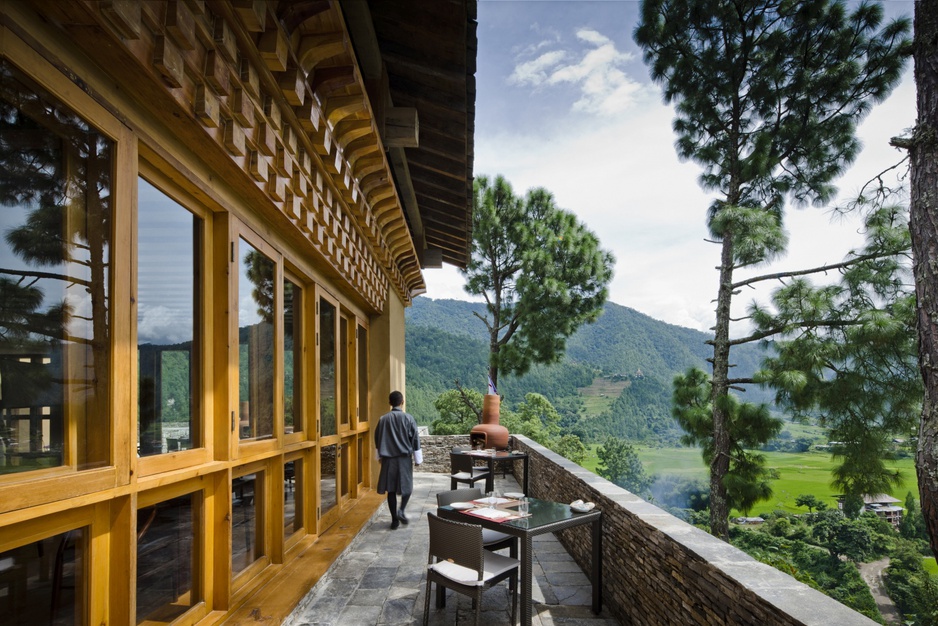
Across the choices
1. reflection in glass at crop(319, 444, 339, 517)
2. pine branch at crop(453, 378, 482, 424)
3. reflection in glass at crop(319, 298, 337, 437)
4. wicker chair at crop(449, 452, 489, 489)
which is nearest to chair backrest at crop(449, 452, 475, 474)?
wicker chair at crop(449, 452, 489, 489)

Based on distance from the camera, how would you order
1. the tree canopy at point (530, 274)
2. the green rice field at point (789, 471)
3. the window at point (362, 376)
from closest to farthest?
the window at point (362, 376) < the green rice field at point (789, 471) < the tree canopy at point (530, 274)

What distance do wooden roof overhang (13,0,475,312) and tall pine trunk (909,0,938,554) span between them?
5101 millimetres

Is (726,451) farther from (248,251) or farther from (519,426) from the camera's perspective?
(248,251)

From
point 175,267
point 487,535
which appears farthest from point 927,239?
point 175,267

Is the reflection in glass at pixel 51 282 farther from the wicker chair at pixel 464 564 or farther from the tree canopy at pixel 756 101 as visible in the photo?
the tree canopy at pixel 756 101

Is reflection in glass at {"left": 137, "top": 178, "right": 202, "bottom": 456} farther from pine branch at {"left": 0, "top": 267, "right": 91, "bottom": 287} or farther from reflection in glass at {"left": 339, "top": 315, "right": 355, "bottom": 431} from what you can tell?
reflection in glass at {"left": 339, "top": 315, "right": 355, "bottom": 431}

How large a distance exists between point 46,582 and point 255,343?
2123mm

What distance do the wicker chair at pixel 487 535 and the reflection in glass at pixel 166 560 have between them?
2.09 m

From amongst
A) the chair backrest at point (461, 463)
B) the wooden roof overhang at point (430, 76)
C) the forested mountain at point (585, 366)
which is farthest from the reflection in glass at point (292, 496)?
the forested mountain at point (585, 366)

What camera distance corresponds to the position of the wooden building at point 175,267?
1.82 m

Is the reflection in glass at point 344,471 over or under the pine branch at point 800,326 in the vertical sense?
under

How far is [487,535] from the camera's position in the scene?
470 centimetres

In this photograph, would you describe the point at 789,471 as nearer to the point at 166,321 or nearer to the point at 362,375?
the point at 362,375

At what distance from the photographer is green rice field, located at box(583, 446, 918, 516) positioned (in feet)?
34.4
